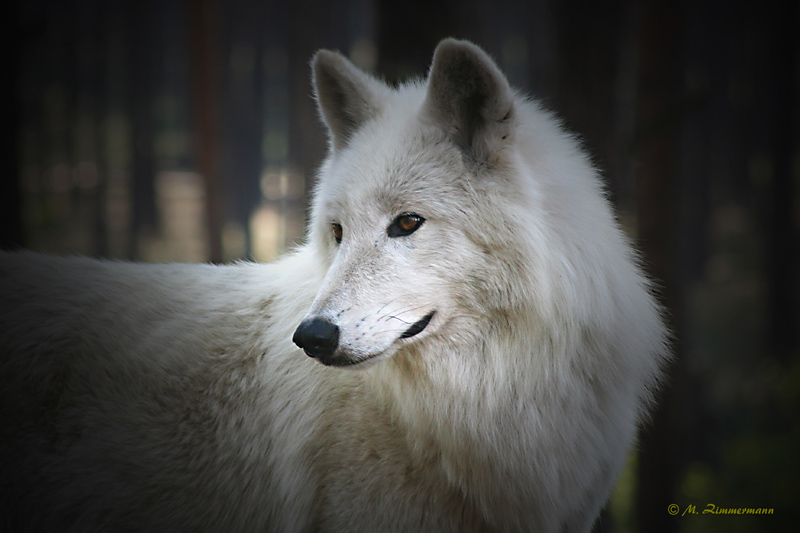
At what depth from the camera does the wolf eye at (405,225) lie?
230 cm

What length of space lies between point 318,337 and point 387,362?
0.52m

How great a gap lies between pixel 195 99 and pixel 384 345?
1103 centimetres

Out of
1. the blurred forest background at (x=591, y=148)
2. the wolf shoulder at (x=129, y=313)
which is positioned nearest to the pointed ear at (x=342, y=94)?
the wolf shoulder at (x=129, y=313)

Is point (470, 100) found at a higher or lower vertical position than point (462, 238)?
higher

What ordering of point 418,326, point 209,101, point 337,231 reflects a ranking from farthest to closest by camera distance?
point 209,101, point 337,231, point 418,326

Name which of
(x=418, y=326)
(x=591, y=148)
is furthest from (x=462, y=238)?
(x=591, y=148)

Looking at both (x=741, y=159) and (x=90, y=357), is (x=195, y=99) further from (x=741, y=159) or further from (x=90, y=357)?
(x=741, y=159)

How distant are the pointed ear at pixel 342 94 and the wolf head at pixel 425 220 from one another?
0.24 m

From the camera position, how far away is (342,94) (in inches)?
108

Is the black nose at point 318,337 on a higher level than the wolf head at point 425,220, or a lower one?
lower

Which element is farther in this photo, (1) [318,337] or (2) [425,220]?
(2) [425,220]

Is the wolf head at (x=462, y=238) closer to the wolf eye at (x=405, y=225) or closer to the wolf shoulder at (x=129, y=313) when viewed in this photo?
the wolf eye at (x=405, y=225)

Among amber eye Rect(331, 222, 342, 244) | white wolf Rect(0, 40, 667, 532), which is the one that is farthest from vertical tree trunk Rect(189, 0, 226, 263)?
amber eye Rect(331, 222, 342, 244)

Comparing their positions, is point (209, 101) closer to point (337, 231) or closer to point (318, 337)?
point (337, 231)
